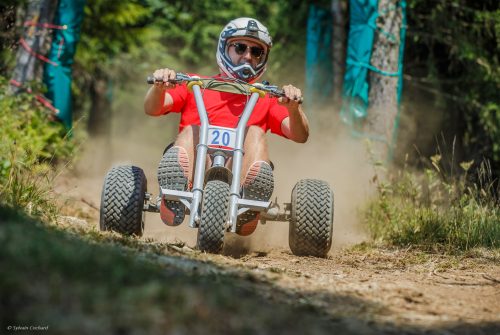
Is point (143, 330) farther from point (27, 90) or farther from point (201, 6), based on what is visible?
point (201, 6)

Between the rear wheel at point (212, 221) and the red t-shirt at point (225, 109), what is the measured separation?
102 cm

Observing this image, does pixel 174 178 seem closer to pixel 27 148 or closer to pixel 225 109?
pixel 225 109

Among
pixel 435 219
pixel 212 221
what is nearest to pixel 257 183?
pixel 212 221

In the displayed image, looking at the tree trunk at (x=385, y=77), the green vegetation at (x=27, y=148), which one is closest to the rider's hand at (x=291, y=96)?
the green vegetation at (x=27, y=148)

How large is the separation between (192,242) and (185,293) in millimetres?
3817

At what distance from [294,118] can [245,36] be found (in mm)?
834

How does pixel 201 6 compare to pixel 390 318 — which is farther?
pixel 201 6

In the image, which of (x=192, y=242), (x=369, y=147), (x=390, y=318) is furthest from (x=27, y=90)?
(x=390, y=318)

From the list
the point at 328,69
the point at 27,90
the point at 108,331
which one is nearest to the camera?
the point at 108,331

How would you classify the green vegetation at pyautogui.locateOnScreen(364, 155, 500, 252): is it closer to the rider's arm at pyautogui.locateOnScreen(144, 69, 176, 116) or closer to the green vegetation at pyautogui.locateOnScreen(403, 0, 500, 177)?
the rider's arm at pyautogui.locateOnScreen(144, 69, 176, 116)

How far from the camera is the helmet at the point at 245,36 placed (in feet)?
19.6

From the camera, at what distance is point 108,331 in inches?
92.9

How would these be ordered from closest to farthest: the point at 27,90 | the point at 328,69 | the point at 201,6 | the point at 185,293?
the point at 185,293
the point at 27,90
the point at 328,69
the point at 201,6

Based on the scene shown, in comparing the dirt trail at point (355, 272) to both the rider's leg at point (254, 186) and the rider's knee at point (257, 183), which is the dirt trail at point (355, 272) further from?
the rider's knee at point (257, 183)
